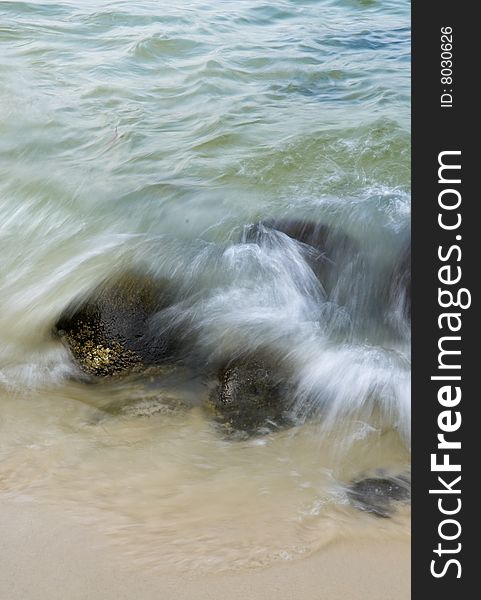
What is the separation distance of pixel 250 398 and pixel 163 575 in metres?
1.03

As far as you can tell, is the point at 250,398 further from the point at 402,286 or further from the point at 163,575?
the point at 402,286

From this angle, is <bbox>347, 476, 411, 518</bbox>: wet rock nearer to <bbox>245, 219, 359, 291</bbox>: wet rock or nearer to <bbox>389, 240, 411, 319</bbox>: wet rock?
<bbox>389, 240, 411, 319</bbox>: wet rock

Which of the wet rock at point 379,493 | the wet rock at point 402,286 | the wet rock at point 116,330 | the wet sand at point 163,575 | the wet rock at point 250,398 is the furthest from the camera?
the wet rock at point 402,286

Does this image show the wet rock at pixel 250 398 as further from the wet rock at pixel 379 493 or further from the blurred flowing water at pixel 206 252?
the wet rock at pixel 379 493

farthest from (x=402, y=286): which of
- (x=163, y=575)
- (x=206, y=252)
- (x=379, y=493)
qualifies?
(x=163, y=575)

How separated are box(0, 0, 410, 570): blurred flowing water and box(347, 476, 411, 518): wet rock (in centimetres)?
5

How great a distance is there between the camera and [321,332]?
11.9 feet

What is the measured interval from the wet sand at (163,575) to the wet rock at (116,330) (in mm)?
1032

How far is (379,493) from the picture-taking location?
106 inches

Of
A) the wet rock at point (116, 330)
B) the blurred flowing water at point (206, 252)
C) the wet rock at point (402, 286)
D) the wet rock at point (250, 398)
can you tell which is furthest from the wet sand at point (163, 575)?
the wet rock at point (402, 286)

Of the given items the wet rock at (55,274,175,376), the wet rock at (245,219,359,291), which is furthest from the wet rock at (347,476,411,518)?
the wet rock at (245,219,359,291)

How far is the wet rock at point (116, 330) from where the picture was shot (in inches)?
133

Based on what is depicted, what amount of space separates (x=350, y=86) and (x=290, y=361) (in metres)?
4.17

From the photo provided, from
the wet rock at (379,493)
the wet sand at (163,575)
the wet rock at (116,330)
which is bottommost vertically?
the wet sand at (163,575)
